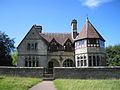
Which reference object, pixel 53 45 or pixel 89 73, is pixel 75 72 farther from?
pixel 53 45

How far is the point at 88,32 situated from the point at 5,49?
62.7 ft

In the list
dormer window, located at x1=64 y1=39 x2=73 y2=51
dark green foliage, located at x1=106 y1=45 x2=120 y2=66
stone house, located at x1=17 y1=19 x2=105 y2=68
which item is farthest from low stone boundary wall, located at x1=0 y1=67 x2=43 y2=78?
dark green foliage, located at x1=106 y1=45 x2=120 y2=66

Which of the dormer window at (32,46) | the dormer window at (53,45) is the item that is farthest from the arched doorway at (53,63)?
the dormer window at (32,46)

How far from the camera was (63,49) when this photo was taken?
40.8m

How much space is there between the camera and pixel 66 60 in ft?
134

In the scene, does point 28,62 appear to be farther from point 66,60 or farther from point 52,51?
point 66,60

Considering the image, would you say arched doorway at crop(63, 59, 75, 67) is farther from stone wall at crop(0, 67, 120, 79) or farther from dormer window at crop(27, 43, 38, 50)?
stone wall at crop(0, 67, 120, 79)

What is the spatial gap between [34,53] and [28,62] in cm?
214

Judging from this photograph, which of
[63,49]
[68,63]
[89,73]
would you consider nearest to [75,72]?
[89,73]

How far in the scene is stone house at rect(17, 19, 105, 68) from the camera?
118 feet

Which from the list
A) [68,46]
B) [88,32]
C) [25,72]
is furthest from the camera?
[68,46]

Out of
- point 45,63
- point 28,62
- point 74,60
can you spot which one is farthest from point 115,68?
point 28,62

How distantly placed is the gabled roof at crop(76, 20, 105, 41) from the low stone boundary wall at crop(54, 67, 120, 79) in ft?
26.4

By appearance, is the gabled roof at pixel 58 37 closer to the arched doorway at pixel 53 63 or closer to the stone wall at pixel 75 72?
the arched doorway at pixel 53 63
